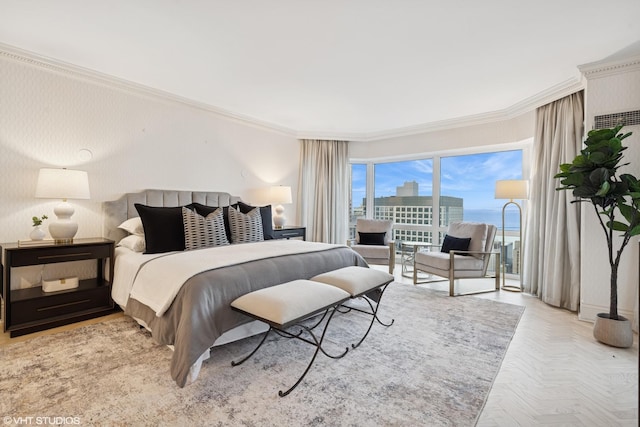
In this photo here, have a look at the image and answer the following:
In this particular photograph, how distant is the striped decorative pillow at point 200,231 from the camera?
3.22 m

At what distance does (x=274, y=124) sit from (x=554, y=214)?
14.1 ft

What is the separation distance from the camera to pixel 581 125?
3.47 m

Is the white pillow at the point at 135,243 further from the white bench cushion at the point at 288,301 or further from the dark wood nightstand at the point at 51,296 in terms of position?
the white bench cushion at the point at 288,301

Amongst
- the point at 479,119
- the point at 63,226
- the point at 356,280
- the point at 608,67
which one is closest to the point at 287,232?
the point at 356,280

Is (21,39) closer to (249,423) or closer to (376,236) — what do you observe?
(249,423)

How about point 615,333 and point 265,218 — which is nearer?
point 615,333

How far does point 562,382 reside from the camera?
6.65ft

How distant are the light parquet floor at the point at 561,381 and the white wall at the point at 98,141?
1372mm

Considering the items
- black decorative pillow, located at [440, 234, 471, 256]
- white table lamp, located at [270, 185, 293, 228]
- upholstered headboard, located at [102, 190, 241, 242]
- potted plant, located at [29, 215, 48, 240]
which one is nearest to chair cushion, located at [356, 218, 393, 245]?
black decorative pillow, located at [440, 234, 471, 256]

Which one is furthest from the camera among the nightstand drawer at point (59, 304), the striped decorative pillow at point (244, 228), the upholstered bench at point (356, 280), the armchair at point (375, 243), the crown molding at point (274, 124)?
the armchair at point (375, 243)

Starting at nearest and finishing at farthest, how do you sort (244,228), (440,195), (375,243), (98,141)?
(98,141), (244,228), (375,243), (440,195)

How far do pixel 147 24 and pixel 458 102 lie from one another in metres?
3.71

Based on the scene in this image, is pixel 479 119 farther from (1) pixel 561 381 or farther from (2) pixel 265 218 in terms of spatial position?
(1) pixel 561 381

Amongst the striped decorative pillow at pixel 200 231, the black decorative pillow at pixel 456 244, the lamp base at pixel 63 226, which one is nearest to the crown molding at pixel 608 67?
the black decorative pillow at pixel 456 244
